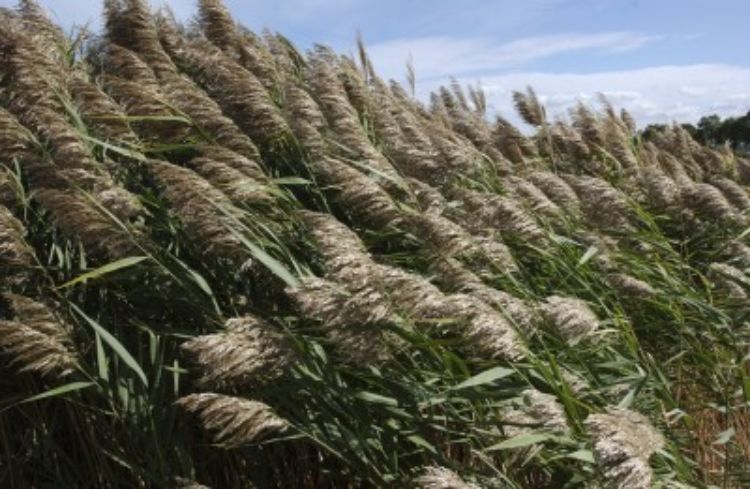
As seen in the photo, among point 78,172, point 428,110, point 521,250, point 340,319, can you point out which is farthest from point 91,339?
point 428,110

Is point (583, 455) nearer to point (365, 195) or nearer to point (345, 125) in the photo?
point (365, 195)

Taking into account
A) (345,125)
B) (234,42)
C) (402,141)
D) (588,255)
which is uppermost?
(234,42)

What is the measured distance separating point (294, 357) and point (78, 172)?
3.71 ft

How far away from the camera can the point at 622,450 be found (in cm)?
202

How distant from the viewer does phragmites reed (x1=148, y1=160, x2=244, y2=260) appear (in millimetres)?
2951

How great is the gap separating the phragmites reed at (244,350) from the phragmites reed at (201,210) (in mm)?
414

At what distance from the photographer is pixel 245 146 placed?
378 centimetres

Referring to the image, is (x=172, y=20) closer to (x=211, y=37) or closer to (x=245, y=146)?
(x=211, y=37)

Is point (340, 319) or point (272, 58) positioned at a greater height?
point (272, 58)

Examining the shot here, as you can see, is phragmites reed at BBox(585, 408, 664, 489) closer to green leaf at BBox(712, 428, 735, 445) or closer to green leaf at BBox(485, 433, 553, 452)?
green leaf at BBox(485, 433, 553, 452)

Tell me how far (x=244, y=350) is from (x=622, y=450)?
98 cm

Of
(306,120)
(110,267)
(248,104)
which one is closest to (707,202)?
(306,120)

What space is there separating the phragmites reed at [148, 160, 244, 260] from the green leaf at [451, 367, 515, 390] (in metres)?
0.79

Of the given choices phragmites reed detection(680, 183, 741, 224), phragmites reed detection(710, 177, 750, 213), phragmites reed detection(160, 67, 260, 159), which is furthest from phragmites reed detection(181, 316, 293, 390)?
phragmites reed detection(710, 177, 750, 213)
